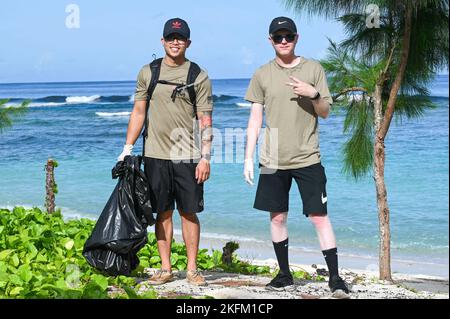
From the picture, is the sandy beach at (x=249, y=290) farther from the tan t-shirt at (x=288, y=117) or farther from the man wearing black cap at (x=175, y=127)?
the tan t-shirt at (x=288, y=117)

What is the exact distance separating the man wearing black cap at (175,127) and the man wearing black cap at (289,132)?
34 centimetres

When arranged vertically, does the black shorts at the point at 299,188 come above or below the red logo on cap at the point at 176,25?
below

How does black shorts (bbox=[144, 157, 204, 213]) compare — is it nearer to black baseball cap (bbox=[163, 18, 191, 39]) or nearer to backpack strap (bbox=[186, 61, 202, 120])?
backpack strap (bbox=[186, 61, 202, 120])

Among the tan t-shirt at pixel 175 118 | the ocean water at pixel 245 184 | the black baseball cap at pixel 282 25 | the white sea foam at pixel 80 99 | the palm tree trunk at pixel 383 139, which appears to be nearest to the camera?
the black baseball cap at pixel 282 25

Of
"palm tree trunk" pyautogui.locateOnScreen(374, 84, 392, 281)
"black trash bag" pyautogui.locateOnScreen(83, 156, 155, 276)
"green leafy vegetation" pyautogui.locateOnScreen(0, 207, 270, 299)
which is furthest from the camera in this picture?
"palm tree trunk" pyautogui.locateOnScreen(374, 84, 392, 281)

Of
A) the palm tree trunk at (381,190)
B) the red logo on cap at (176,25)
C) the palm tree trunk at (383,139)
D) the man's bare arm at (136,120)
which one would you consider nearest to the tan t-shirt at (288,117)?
the red logo on cap at (176,25)

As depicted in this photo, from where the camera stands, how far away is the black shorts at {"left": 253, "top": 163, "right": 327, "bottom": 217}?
5395 mm

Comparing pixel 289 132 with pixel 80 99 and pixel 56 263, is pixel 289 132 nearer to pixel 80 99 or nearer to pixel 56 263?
pixel 56 263

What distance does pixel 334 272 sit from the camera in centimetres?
554

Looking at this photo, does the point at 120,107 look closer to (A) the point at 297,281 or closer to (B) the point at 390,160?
(B) the point at 390,160

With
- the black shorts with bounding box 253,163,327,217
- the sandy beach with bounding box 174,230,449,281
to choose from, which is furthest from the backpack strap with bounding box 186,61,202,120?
the sandy beach with bounding box 174,230,449,281

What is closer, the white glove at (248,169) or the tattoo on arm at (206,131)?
the white glove at (248,169)

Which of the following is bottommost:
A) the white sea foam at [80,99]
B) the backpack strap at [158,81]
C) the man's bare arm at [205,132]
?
the white sea foam at [80,99]

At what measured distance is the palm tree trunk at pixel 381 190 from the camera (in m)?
8.75
